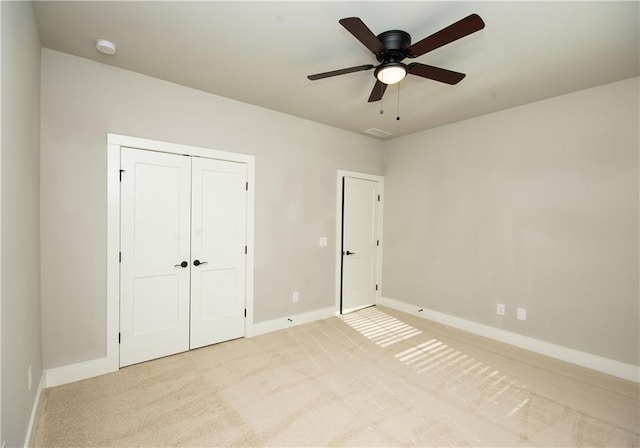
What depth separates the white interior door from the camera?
4.66 meters

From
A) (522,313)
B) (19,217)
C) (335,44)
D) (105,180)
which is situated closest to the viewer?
(19,217)

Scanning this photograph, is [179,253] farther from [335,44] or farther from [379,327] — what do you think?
[379,327]

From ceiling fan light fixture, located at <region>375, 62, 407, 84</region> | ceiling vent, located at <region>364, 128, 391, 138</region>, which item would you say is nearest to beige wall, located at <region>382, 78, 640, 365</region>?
ceiling vent, located at <region>364, 128, 391, 138</region>

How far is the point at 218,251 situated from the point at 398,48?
2668mm

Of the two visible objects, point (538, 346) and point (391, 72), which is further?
point (538, 346)

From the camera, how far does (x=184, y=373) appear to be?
9.08 ft

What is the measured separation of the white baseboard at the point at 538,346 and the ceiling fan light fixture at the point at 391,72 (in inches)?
128

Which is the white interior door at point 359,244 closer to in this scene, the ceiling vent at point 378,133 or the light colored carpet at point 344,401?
the ceiling vent at point 378,133

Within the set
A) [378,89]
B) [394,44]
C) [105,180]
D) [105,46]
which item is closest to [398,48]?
[394,44]

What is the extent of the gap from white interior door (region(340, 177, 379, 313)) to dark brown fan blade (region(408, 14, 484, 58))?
108 inches

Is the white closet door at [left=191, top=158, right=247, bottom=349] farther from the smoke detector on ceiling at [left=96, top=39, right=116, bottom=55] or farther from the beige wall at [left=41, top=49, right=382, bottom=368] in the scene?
the smoke detector on ceiling at [left=96, top=39, right=116, bottom=55]

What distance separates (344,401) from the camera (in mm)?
2377

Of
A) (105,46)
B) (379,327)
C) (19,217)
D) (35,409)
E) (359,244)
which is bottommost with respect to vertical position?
(379,327)

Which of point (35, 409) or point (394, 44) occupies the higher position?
point (394, 44)
